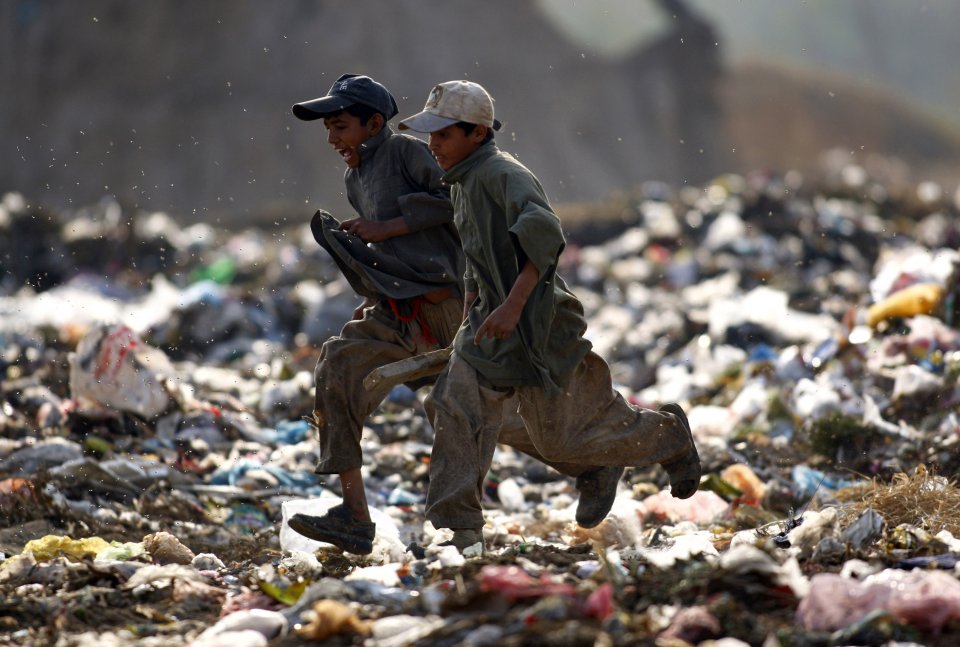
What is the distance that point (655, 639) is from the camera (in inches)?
104

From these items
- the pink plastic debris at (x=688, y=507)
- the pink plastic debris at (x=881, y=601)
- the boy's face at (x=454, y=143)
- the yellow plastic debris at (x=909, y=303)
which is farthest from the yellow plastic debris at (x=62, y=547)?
the yellow plastic debris at (x=909, y=303)

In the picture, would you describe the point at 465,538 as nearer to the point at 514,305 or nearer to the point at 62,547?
the point at 514,305

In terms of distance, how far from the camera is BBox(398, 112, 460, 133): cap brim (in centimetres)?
367

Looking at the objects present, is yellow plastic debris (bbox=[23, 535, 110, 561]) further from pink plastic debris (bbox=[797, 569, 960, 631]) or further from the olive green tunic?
pink plastic debris (bbox=[797, 569, 960, 631])

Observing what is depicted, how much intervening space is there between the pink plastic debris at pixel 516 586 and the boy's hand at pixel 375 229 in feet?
4.99

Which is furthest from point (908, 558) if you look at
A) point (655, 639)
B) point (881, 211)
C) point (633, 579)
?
point (881, 211)

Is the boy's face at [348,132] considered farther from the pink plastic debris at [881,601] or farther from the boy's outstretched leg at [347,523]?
the pink plastic debris at [881,601]

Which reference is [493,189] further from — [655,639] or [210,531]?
[210,531]

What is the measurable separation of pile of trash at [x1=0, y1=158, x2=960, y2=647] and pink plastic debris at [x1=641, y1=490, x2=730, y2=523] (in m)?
0.01

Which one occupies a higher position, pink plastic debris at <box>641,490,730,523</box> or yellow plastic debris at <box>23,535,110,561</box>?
pink plastic debris at <box>641,490,730,523</box>

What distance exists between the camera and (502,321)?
11.8 feet

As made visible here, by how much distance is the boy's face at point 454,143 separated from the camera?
12.3 feet

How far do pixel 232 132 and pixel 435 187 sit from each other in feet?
86.1

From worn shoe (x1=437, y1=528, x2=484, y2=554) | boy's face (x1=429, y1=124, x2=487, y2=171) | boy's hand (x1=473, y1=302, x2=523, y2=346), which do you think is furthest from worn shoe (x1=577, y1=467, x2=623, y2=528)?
boy's face (x1=429, y1=124, x2=487, y2=171)
